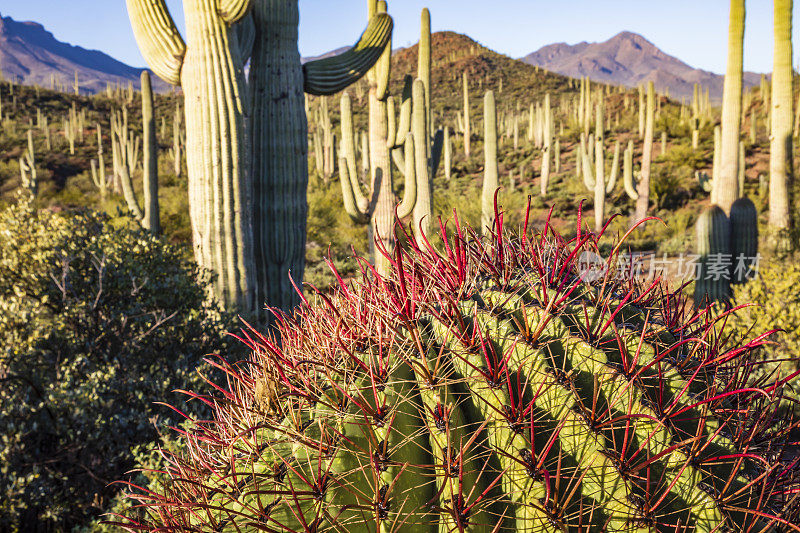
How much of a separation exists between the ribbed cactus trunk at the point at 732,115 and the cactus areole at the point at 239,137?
7804 mm

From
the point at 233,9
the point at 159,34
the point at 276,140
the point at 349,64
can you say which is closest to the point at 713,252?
the point at 349,64

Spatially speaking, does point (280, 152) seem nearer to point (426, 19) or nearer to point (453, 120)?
point (426, 19)

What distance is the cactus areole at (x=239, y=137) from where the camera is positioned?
5414mm

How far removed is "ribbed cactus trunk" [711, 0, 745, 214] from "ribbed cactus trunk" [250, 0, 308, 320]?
7.82m

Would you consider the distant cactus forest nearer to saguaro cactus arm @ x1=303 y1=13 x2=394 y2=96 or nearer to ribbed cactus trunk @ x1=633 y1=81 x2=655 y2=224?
saguaro cactus arm @ x1=303 y1=13 x2=394 y2=96

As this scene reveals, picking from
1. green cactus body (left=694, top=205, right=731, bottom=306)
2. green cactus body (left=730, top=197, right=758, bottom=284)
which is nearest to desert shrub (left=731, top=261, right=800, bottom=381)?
green cactus body (left=694, top=205, right=731, bottom=306)

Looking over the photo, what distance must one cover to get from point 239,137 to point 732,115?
9.20m

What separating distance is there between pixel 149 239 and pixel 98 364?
1372 millimetres

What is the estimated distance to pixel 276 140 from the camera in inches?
238

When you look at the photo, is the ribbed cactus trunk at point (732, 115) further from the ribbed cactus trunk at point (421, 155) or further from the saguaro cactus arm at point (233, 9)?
the saguaro cactus arm at point (233, 9)

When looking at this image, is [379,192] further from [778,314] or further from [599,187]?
[599,187]

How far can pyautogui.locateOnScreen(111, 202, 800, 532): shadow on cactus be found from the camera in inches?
50.2

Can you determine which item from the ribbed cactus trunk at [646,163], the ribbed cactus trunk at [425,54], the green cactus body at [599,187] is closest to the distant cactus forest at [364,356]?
the ribbed cactus trunk at [425,54]

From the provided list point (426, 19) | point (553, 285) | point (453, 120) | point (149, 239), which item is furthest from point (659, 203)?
point (453, 120)
